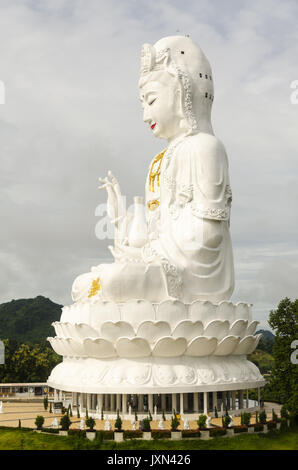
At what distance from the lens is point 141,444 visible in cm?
1196

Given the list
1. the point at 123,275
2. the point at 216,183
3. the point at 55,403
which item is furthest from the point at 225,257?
the point at 55,403

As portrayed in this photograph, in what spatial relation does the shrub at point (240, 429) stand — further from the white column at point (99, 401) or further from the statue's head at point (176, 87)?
the statue's head at point (176, 87)

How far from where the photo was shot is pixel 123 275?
1492cm

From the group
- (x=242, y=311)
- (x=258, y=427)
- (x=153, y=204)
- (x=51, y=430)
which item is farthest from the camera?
(x=153, y=204)

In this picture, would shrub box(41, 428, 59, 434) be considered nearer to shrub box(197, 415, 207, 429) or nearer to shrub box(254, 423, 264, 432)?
shrub box(197, 415, 207, 429)

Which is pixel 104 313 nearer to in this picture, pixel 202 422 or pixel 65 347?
pixel 65 347

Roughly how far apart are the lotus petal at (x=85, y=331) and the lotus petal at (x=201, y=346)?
8.12 ft

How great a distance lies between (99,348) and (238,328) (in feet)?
12.7

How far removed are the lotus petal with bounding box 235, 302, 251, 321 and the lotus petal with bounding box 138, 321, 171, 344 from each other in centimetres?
239

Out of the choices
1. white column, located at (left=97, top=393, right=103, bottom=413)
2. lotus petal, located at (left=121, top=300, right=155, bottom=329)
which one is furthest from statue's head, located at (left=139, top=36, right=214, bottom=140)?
white column, located at (left=97, top=393, right=103, bottom=413)

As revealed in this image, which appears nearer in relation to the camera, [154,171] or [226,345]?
[226,345]

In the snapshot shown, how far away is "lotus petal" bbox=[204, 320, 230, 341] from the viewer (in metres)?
15.0

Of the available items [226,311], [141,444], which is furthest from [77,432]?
[226,311]

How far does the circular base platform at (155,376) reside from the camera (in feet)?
46.3
